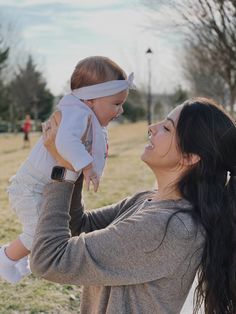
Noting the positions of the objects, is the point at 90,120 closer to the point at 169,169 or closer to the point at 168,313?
the point at 169,169

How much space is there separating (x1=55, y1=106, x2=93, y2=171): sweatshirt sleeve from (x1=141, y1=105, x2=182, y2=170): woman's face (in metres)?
0.31

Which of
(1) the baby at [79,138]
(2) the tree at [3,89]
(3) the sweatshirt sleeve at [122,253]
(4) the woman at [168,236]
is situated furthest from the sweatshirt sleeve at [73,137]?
(2) the tree at [3,89]

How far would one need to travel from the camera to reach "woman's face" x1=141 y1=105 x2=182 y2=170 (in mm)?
1970

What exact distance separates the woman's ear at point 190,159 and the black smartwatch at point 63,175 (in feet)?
1.35

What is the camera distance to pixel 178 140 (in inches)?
76.8

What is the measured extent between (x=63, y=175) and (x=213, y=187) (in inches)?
21.6

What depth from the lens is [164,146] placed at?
1979 mm

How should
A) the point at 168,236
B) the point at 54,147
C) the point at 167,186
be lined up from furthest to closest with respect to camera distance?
the point at 54,147 → the point at 167,186 → the point at 168,236

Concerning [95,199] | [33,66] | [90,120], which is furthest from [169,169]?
[33,66]

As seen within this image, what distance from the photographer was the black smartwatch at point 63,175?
1.98 metres

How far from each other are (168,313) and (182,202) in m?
0.39

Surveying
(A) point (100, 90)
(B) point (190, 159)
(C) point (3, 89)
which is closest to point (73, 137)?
(A) point (100, 90)

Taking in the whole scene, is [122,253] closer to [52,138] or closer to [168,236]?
[168,236]

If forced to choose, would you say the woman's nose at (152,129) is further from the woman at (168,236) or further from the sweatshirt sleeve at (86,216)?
the sweatshirt sleeve at (86,216)
